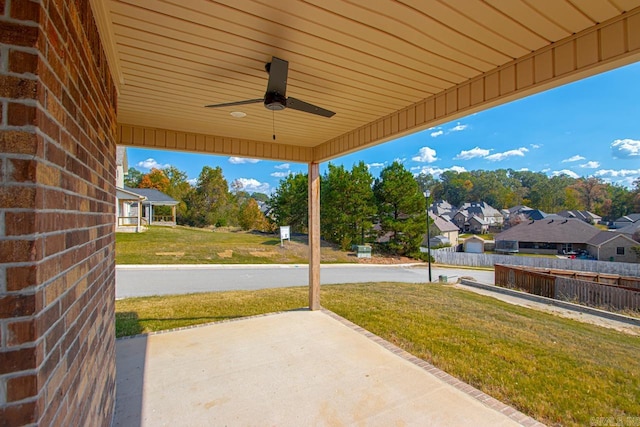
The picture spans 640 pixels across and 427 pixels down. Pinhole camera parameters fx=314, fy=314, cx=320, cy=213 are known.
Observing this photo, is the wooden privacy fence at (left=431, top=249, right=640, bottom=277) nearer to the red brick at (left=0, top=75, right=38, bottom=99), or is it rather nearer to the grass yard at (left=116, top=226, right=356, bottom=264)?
the grass yard at (left=116, top=226, right=356, bottom=264)

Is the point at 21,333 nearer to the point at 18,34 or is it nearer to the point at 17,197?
the point at 17,197

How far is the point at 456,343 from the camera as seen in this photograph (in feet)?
13.7

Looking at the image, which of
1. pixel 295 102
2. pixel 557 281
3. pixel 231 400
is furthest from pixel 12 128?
pixel 557 281

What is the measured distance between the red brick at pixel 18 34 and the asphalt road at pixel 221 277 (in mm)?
8445

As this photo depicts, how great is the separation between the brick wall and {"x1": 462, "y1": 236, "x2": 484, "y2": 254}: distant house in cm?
3398

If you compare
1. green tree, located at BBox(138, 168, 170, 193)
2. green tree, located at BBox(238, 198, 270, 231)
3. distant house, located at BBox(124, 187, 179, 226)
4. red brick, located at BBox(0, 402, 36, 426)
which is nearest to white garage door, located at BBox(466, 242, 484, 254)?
green tree, located at BBox(238, 198, 270, 231)

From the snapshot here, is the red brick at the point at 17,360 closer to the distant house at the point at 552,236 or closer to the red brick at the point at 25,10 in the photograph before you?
the red brick at the point at 25,10

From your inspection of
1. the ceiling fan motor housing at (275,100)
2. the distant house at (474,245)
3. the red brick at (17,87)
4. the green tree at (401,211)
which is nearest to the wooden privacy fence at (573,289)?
the green tree at (401,211)

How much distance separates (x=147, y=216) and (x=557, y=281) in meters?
25.5

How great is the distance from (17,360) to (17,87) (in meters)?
0.67

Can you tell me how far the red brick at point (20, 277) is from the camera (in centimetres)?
75

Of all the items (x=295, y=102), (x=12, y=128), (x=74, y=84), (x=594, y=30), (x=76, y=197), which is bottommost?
(x=76, y=197)

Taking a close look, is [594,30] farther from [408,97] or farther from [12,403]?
[12,403]

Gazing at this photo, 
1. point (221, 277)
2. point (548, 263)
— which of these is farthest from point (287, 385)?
point (548, 263)
